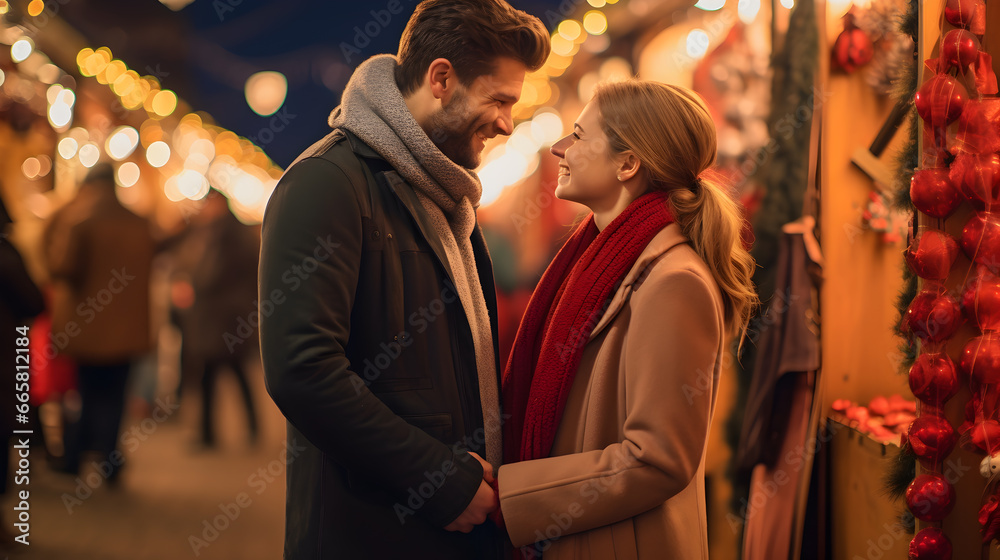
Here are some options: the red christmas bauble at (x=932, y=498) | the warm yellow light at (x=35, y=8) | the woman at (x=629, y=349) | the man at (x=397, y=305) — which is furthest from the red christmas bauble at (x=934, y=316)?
the warm yellow light at (x=35, y=8)

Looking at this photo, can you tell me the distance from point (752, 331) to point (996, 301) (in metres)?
1.03

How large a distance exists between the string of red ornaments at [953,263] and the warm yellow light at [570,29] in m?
1.37

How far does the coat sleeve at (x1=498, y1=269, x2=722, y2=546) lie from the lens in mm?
1215

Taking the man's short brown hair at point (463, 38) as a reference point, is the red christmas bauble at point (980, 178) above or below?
below

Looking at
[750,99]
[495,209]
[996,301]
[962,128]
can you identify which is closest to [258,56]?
[495,209]

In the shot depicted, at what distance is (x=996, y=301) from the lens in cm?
149

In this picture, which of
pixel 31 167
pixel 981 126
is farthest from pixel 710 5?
pixel 31 167

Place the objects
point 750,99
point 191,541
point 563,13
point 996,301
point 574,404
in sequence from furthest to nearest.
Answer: point 191,541, point 563,13, point 750,99, point 996,301, point 574,404

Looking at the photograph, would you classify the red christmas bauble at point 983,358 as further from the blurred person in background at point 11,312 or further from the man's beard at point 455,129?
the blurred person in background at point 11,312

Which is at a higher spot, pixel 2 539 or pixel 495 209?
pixel 495 209

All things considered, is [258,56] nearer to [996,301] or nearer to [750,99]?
[750,99]

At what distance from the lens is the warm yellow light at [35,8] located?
2.72m

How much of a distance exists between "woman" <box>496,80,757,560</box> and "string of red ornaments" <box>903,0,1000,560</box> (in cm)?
47

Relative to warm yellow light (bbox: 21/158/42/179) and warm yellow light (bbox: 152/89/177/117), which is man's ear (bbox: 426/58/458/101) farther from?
warm yellow light (bbox: 21/158/42/179)
